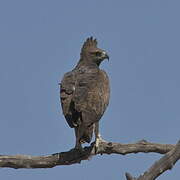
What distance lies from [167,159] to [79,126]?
2.61 metres

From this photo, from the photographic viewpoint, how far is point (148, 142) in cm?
982

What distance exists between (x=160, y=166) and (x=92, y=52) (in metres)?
6.25

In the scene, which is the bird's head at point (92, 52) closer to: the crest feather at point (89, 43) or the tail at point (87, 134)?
the crest feather at point (89, 43)

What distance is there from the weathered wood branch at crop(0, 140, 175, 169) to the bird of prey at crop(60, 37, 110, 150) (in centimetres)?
16

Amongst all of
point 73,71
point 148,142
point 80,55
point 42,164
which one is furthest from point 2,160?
point 80,55

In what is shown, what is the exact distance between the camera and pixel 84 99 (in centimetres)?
1035

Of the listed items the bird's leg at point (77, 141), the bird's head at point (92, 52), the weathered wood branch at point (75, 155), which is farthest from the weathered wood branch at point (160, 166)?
the bird's head at point (92, 52)

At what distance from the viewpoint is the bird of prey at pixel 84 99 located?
10.1 metres

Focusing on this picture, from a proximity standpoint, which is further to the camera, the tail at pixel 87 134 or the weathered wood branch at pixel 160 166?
the tail at pixel 87 134

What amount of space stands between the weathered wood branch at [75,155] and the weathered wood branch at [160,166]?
1.97 metres

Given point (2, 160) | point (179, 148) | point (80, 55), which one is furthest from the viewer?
point (80, 55)

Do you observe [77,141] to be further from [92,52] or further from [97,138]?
[92,52]

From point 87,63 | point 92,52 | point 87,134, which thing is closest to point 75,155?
point 87,134

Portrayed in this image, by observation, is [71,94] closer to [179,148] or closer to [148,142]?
[148,142]
